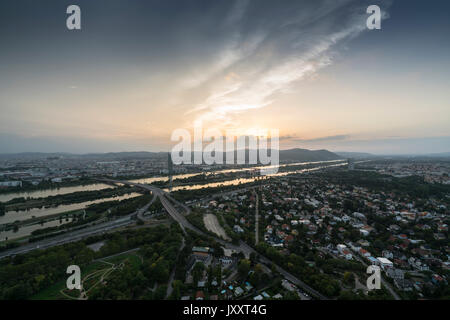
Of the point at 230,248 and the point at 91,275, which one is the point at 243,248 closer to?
the point at 230,248

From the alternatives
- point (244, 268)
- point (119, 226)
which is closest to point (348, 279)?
point (244, 268)

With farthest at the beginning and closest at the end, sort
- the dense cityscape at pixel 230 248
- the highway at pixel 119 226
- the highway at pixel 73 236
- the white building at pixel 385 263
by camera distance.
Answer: the highway at pixel 73 236
the white building at pixel 385 263
the highway at pixel 119 226
the dense cityscape at pixel 230 248

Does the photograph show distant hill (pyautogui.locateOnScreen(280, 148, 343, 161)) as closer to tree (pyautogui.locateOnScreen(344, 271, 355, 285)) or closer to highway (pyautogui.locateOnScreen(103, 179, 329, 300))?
highway (pyautogui.locateOnScreen(103, 179, 329, 300))

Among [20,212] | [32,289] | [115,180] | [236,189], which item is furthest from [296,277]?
[115,180]

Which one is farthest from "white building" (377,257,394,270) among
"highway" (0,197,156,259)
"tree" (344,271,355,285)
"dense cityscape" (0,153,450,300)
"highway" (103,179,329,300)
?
"highway" (0,197,156,259)

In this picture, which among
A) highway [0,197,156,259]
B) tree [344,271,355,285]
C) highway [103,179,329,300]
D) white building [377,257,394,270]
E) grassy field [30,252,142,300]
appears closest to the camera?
grassy field [30,252,142,300]

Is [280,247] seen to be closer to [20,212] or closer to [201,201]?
[201,201]

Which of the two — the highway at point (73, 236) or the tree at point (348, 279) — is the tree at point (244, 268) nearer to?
the tree at point (348, 279)

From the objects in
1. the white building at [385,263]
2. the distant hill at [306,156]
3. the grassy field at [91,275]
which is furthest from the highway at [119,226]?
the distant hill at [306,156]

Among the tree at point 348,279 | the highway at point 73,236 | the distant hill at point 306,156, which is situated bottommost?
the tree at point 348,279

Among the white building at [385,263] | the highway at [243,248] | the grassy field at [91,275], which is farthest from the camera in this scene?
the white building at [385,263]
